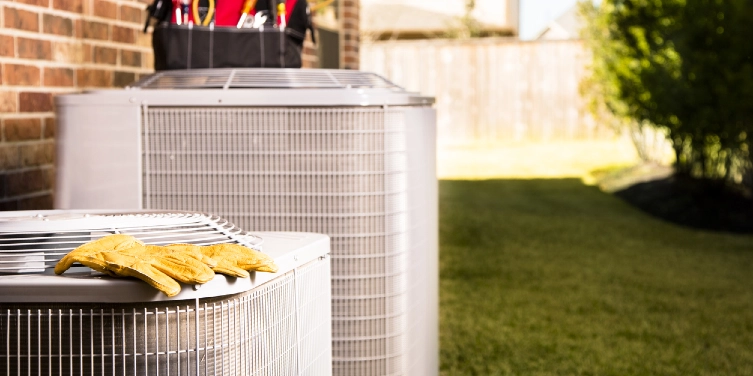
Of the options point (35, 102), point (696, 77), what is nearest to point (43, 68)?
point (35, 102)

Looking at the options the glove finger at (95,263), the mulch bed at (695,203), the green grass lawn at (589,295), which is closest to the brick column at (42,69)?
the glove finger at (95,263)

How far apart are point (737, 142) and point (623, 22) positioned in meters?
2.23

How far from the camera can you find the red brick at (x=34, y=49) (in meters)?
2.88

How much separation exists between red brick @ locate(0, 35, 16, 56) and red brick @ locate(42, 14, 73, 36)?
0.66 feet

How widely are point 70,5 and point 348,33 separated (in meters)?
4.10

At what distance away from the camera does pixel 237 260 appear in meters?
1.64

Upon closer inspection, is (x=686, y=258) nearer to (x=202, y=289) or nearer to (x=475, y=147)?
(x=202, y=289)

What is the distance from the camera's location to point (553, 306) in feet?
17.2

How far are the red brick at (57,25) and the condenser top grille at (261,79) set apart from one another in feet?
1.55

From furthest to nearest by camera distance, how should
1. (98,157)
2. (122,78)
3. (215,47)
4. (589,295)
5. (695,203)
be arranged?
(695,203), (589,295), (122,78), (215,47), (98,157)

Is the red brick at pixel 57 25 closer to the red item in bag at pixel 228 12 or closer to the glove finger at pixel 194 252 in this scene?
the red item in bag at pixel 228 12

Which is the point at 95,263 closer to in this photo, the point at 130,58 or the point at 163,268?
the point at 163,268

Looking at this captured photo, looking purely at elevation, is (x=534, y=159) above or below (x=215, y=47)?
below

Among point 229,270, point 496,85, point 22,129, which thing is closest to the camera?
point 229,270
